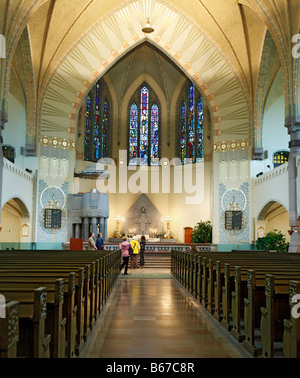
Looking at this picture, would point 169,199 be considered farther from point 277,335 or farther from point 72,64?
point 277,335

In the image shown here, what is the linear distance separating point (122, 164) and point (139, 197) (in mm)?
2481

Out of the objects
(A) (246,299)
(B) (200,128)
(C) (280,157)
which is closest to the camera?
(A) (246,299)

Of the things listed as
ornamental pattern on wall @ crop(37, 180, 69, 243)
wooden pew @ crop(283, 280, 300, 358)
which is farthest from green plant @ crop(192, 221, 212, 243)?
wooden pew @ crop(283, 280, 300, 358)

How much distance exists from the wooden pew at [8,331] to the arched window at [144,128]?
25827 millimetres

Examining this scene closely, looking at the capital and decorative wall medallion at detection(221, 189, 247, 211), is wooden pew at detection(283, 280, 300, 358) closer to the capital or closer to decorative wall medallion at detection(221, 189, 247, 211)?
the capital

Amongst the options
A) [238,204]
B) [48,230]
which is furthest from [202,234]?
[48,230]

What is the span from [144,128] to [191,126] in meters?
3.52

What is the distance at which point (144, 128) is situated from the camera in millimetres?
28578

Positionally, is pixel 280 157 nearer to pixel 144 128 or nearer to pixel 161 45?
pixel 161 45

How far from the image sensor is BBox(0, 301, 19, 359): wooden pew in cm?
200

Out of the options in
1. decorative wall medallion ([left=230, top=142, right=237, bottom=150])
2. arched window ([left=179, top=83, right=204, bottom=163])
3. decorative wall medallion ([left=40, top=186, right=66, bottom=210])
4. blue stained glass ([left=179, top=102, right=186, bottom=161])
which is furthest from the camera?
blue stained glass ([left=179, top=102, right=186, bottom=161])

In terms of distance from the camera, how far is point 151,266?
16.8 m

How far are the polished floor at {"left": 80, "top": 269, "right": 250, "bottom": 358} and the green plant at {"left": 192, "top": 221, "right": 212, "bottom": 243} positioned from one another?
13425 millimetres

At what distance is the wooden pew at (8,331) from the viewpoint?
2.00 m
